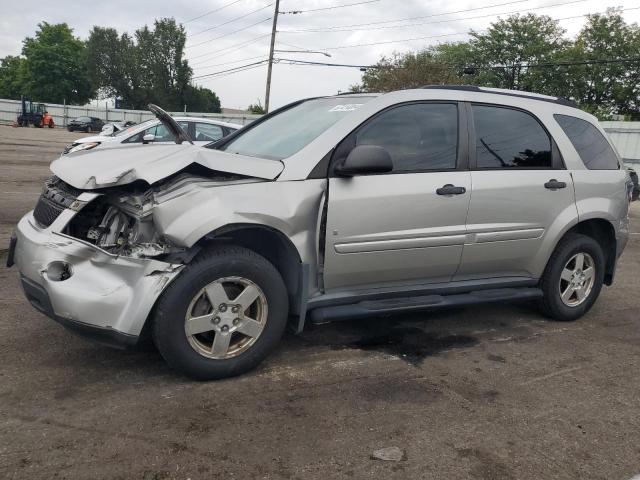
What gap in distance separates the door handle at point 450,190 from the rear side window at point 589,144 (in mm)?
1361

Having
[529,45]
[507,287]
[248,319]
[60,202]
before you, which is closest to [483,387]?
[507,287]

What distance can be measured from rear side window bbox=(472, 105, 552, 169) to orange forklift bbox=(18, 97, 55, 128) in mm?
49695

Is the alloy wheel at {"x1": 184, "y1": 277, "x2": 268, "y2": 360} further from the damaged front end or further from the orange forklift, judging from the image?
the orange forklift

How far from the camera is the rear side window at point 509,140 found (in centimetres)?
427

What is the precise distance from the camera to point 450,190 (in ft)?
13.1

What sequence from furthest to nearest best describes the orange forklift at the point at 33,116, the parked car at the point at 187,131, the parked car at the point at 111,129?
the orange forklift at the point at 33,116
the parked car at the point at 111,129
the parked car at the point at 187,131

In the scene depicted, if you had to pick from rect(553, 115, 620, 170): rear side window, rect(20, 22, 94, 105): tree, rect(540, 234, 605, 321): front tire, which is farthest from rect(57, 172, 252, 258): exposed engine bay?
rect(20, 22, 94, 105): tree

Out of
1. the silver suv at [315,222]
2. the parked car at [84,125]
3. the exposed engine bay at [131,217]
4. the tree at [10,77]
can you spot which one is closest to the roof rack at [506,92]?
the silver suv at [315,222]

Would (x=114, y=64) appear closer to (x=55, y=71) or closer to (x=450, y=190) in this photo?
(x=55, y=71)

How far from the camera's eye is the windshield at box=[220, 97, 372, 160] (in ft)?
12.7

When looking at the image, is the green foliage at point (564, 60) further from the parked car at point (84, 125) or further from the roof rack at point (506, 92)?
the roof rack at point (506, 92)

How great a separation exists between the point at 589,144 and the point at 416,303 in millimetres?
2249

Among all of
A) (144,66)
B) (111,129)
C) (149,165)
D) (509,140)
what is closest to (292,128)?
(149,165)

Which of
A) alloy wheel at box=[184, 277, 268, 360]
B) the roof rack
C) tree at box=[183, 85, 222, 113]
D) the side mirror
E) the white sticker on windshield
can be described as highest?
tree at box=[183, 85, 222, 113]
